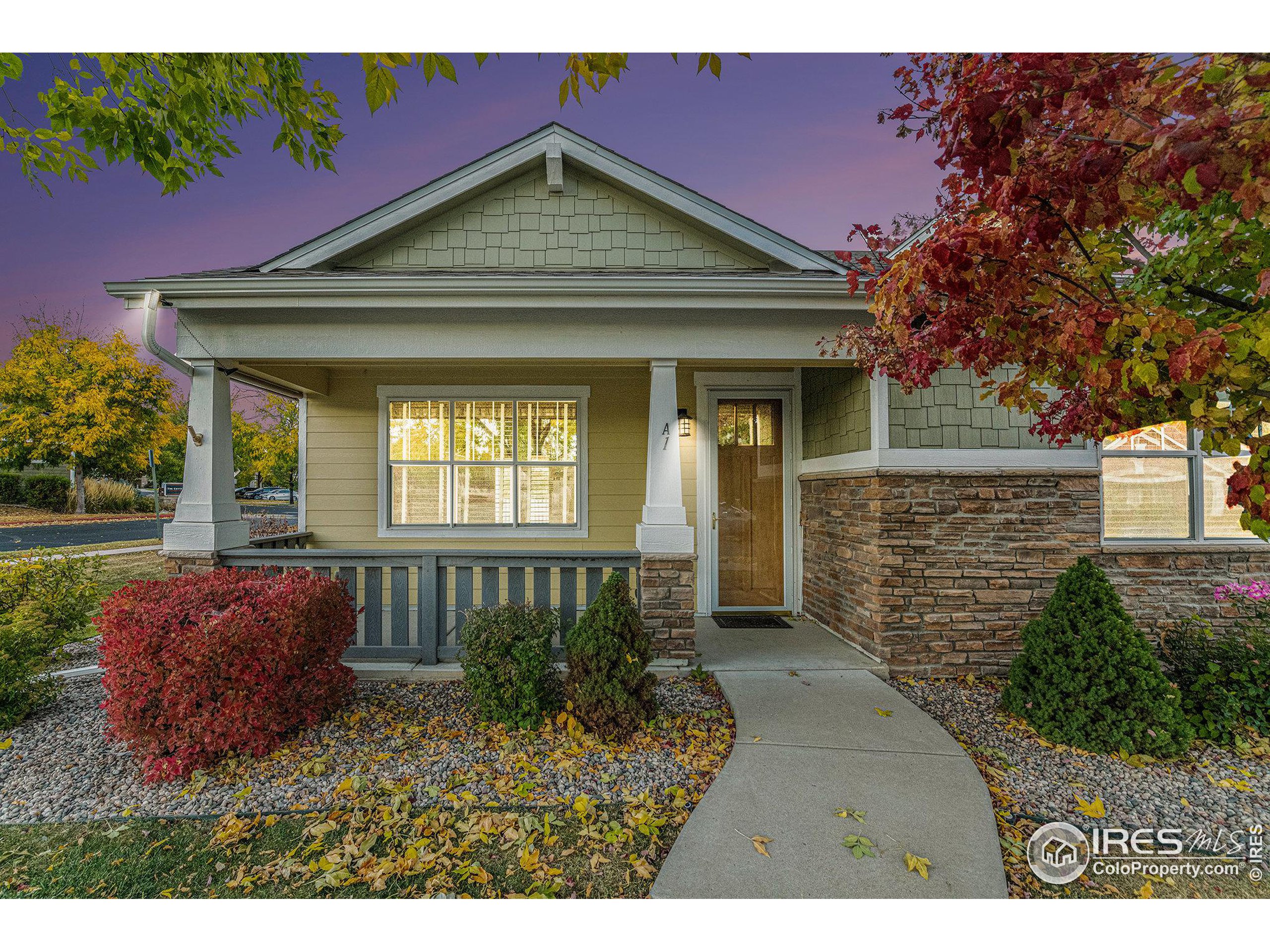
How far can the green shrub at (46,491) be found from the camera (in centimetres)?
1041

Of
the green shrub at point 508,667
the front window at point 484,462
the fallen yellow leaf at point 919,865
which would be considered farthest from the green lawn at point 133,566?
the fallen yellow leaf at point 919,865

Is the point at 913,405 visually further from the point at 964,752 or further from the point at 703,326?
the point at 964,752

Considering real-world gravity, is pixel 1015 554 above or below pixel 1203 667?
above

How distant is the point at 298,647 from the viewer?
3.43 m

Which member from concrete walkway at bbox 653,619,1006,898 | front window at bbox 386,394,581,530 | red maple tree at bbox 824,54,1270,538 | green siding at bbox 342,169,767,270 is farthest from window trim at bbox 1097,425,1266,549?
front window at bbox 386,394,581,530

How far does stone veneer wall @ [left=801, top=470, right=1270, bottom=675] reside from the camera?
4562 mm

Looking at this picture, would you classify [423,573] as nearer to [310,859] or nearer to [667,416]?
[310,859]

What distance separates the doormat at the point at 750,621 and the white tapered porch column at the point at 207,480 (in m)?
4.67

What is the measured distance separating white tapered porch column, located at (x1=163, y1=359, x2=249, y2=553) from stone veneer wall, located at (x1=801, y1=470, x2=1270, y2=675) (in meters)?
5.52

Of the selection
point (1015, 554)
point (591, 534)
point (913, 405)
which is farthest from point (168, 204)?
point (1015, 554)

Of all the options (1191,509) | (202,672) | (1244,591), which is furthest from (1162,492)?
(202,672)

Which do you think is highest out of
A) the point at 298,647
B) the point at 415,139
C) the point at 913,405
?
the point at 415,139

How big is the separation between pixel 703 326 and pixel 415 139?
345 centimetres

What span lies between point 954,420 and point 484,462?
4764 millimetres
